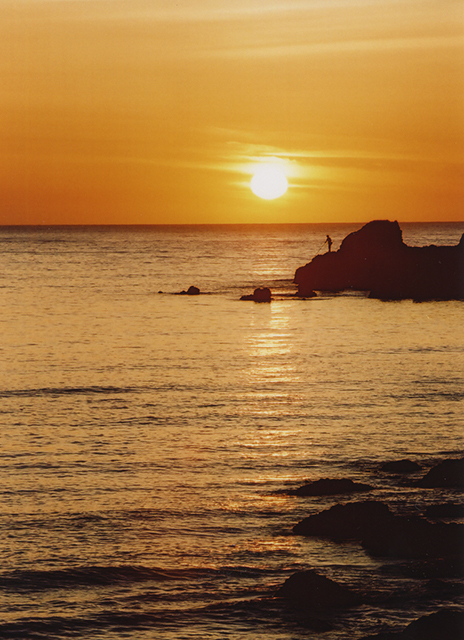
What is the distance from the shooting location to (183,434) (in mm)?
29641

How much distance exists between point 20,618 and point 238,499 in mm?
8199

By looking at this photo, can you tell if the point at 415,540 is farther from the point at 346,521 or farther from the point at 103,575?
the point at 103,575

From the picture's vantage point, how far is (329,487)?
22.9m

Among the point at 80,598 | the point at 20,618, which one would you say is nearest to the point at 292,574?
the point at 80,598

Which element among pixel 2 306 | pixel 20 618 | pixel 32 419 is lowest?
pixel 20 618

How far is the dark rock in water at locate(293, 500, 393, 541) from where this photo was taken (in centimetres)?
1962

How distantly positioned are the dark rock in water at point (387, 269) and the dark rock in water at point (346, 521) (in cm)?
6973

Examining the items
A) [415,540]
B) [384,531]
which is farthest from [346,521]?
[415,540]

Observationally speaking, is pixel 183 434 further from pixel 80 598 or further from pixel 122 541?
pixel 80 598

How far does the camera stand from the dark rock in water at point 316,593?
52.7 feet

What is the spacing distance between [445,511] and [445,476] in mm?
2912

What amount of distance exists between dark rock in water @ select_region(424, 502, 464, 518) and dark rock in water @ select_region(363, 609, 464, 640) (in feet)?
22.2

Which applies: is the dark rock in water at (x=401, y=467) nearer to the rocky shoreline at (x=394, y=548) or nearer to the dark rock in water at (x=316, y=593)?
the rocky shoreline at (x=394, y=548)

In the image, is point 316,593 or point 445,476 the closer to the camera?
point 316,593
